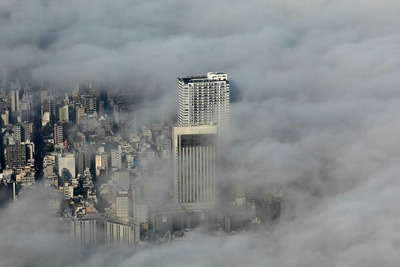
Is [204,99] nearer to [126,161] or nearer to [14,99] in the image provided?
[126,161]

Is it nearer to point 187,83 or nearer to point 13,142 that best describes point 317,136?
point 187,83

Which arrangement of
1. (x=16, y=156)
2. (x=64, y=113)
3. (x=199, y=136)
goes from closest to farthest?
(x=16, y=156) < (x=199, y=136) < (x=64, y=113)

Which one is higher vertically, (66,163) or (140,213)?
(66,163)

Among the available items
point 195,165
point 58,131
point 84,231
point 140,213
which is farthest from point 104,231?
point 58,131

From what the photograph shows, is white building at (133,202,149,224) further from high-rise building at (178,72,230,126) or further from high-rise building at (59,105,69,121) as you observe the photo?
high-rise building at (59,105,69,121)

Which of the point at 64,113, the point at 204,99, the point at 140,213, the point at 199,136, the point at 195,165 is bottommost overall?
the point at 140,213

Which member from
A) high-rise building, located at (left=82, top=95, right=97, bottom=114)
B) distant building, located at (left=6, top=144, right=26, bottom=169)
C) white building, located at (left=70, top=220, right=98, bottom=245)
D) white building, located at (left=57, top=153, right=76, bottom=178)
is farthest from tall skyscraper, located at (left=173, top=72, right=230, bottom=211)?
distant building, located at (left=6, top=144, right=26, bottom=169)

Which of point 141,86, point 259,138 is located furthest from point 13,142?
point 259,138
